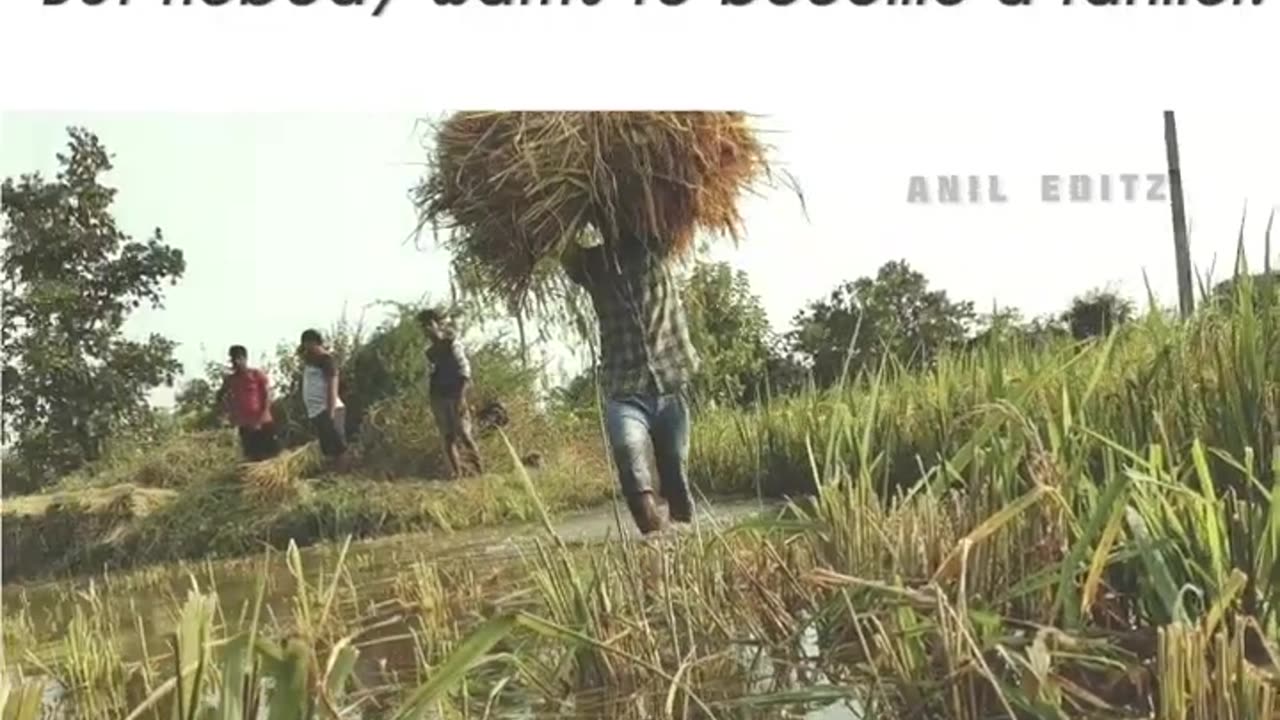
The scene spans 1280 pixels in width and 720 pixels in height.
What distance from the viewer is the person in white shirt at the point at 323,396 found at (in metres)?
1.50

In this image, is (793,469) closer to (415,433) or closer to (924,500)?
(924,500)

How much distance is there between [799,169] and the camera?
61.6 inches

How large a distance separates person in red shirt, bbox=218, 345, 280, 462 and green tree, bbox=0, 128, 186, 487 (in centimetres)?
6

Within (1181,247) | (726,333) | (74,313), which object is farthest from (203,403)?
(1181,247)

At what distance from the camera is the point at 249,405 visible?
1.49 metres

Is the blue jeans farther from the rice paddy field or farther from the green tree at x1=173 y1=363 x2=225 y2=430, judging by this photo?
the green tree at x1=173 y1=363 x2=225 y2=430

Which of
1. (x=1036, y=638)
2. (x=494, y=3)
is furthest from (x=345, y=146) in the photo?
(x=1036, y=638)

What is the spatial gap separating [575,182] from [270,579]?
0.52 metres

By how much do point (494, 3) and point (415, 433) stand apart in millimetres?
460

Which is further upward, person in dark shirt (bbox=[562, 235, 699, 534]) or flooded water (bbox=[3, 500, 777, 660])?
person in dark shirt (bbox=[562, 235, 699, 534])

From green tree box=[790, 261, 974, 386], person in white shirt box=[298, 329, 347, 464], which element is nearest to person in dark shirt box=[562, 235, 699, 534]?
green tree box=[790, 261, 974, 386]

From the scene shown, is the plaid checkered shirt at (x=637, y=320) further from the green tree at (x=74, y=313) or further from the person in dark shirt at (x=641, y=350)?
the green tree at (x=74, y=313)

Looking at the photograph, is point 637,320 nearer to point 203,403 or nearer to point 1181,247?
point 203,403

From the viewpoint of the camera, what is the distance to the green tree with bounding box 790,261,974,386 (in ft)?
5.12
